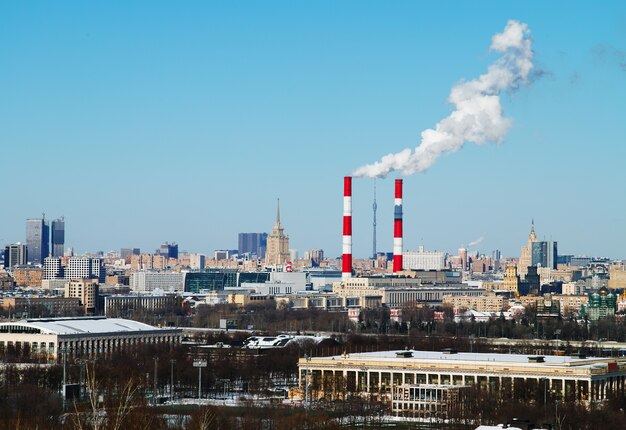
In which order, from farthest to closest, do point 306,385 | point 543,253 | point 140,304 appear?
point 543,253, point 140,304, point 306,385

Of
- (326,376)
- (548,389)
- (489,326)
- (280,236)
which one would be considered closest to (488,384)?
(548,389)

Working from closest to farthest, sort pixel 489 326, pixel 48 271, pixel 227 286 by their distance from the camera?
pixel 489 326, pixel 227 286, pixel 48 271

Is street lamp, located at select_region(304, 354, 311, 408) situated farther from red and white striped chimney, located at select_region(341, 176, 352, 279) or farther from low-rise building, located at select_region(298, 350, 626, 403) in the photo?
red and white striped chimney, located at select_region(341, 176, 352, 279)

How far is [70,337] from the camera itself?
6806 centimetres

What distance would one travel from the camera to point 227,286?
158m

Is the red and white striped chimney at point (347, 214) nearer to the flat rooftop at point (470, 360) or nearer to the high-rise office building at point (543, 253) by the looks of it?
the flat rooftop at point (470, 360)

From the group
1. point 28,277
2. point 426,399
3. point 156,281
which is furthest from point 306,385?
point 28,277

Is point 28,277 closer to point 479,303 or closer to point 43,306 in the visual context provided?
point 43,306

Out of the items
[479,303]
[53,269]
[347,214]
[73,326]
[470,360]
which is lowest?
[470,360]

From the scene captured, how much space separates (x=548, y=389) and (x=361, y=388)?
19.6 ft

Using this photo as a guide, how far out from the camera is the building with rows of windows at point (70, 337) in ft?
220

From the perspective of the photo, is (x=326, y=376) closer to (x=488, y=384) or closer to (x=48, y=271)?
(x=488, y=384)

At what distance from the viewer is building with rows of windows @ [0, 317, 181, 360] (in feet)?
220

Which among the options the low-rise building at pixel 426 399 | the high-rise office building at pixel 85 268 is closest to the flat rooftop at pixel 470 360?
the low-rise building at pixel 426 399
